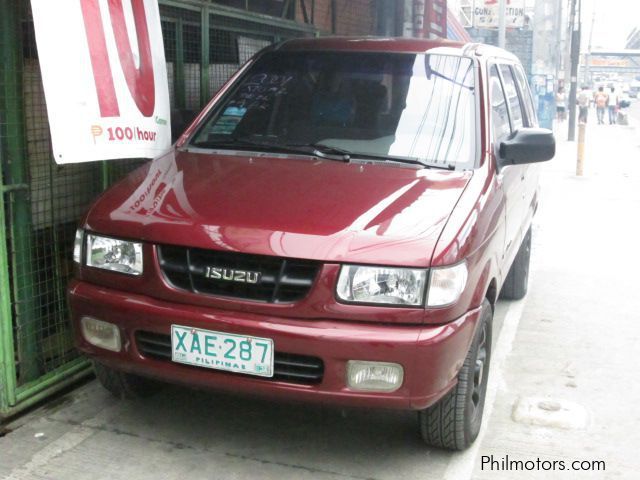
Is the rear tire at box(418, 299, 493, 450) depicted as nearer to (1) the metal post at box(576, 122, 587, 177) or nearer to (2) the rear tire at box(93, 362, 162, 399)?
(2) the rear tire at box(93, 362, 162, 399)

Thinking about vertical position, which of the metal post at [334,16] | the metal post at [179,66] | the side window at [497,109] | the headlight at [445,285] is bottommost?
the headlight at [445,285]

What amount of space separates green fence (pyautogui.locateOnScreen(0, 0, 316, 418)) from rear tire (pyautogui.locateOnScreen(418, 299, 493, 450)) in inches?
76.8

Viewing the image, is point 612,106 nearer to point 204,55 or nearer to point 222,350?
point 204,55

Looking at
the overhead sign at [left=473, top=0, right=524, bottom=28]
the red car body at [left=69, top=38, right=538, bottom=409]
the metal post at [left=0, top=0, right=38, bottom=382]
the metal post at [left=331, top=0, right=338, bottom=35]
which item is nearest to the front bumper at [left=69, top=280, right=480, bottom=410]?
the red car body at [left=69, top=38, right=538, bottom=409]

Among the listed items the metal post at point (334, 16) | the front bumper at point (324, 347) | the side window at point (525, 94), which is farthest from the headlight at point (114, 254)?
the metal post at point (334, 16)

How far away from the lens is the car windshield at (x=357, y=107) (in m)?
3.96

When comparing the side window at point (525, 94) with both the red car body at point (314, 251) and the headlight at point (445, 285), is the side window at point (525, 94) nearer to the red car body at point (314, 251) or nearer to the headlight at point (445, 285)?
the red car body at point (314, 251)

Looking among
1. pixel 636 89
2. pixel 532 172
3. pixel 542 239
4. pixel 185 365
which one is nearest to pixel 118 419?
pixel 185 365

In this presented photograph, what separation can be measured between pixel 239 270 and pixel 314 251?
315mm

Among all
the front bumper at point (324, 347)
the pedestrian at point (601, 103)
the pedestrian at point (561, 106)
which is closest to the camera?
the front bumper at point (324, 347)

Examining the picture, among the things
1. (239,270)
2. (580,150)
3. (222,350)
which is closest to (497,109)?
(239,270)

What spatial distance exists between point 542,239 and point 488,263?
5.35 metres

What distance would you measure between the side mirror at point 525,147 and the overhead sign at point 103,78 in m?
1.84

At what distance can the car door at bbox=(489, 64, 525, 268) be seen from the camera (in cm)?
420
